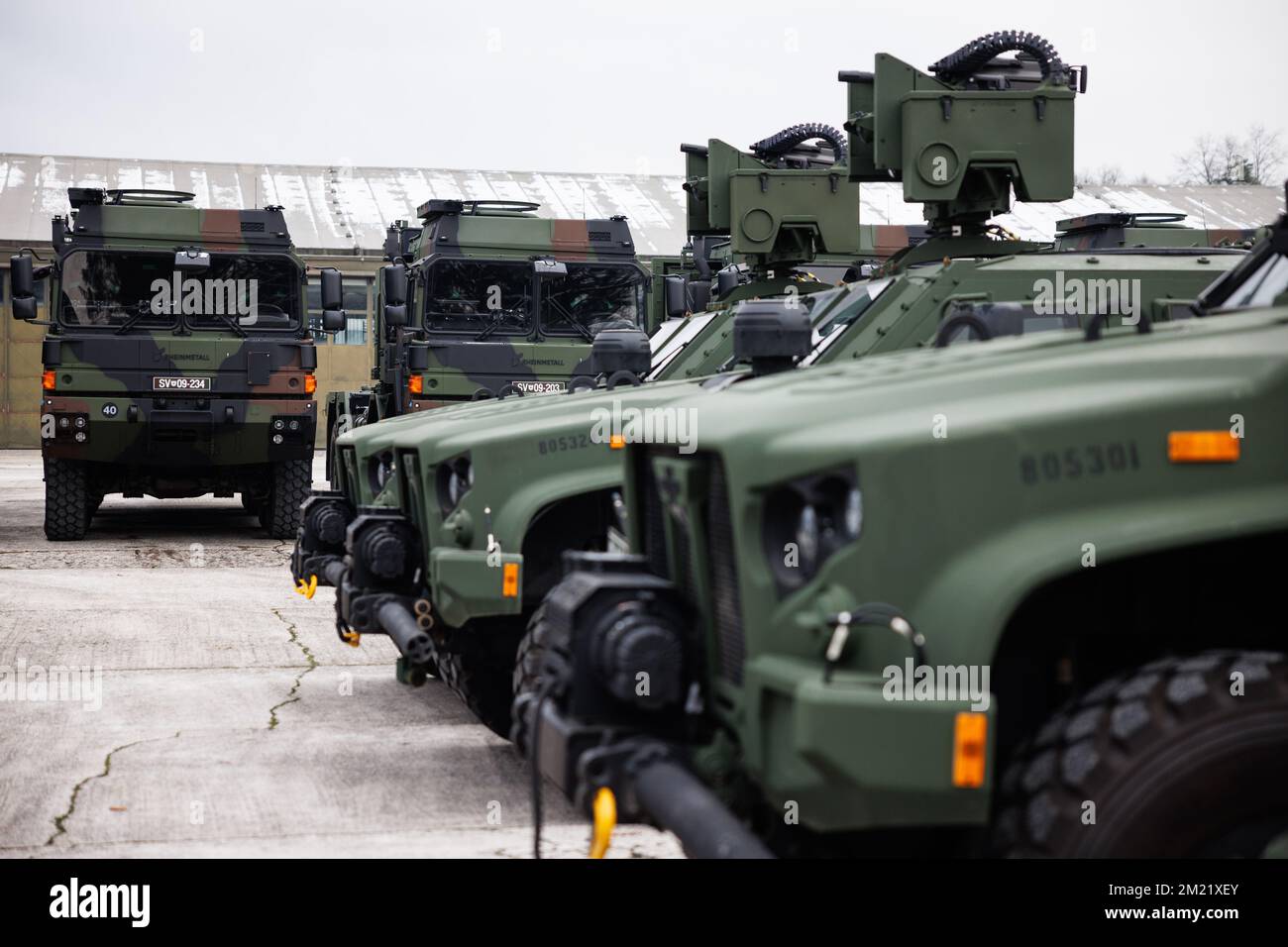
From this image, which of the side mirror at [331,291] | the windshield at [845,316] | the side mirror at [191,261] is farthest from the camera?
the side mirror at [331,291]

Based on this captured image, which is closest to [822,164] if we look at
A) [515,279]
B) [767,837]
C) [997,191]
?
[997,191]

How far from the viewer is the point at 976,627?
286cm

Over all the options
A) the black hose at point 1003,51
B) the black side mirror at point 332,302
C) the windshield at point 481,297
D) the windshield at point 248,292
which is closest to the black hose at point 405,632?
the black hose at point 1003,51

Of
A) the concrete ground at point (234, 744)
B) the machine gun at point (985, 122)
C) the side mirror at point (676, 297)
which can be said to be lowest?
the concrete ground at point (234, 744)

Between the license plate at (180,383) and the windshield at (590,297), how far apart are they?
121 inches

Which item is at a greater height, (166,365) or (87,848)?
(166,365)

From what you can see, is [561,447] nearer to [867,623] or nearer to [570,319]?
[867,623]

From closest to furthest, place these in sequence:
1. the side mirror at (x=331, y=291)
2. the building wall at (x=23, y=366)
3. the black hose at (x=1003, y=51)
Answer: the black hose at (x=1003, y=51), the side mirror at (x=331, y=291), the building wall at (x=23, y=366)

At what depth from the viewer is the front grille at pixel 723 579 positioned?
329 centimetres

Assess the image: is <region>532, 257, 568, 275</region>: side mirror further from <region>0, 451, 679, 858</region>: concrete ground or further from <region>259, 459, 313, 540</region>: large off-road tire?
<region>0, 451, 679, 858</region>: concrete ground

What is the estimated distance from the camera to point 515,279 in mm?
15266

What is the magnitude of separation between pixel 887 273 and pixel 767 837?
4.46 m

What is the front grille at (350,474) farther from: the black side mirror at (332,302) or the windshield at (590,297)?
the black side mirror at (332,302)
